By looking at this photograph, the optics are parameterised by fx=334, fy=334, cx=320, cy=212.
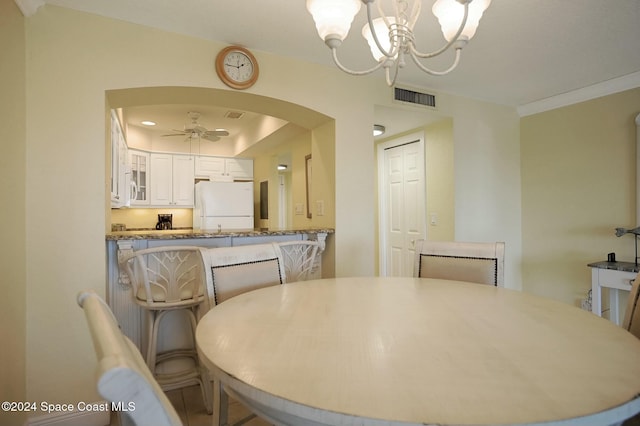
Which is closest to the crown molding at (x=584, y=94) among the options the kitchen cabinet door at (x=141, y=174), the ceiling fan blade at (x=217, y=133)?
the ceiling fan blade at (x=217, y=133)

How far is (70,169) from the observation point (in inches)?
72.4

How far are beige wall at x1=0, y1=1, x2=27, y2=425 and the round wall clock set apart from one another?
101cm

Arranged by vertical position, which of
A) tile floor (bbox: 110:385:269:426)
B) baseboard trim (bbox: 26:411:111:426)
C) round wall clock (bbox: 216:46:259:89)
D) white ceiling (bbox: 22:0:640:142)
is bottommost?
tile floor (bbox: 110:385:269:426)

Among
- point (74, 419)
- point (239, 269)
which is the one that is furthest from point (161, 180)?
point (239, 269)

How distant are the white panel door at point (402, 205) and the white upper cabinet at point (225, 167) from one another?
246 cm

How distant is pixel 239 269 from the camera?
1.55 m

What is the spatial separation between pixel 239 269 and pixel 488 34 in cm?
210

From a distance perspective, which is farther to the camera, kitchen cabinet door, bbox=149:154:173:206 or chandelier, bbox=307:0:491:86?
kitchen cabinet door, bbox=149:154:173:206

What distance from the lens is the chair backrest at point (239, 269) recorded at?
146 cm

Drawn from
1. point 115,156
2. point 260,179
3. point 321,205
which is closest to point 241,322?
point 321,205

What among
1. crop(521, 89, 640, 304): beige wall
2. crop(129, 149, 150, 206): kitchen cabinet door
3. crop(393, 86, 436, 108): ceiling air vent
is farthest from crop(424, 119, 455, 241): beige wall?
crop(129, 149, 150, 206): kitchen cabinet door

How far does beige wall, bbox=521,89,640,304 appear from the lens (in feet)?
9.48

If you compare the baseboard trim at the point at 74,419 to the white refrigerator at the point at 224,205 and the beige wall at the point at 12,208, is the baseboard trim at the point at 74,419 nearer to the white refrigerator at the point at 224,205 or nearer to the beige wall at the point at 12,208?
the beige wall at the point at 12,208

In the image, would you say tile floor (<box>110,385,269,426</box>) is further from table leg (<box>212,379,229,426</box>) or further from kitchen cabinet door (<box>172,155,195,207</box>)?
kitchen cabinet door (<box>172,155,195,207</box>)
